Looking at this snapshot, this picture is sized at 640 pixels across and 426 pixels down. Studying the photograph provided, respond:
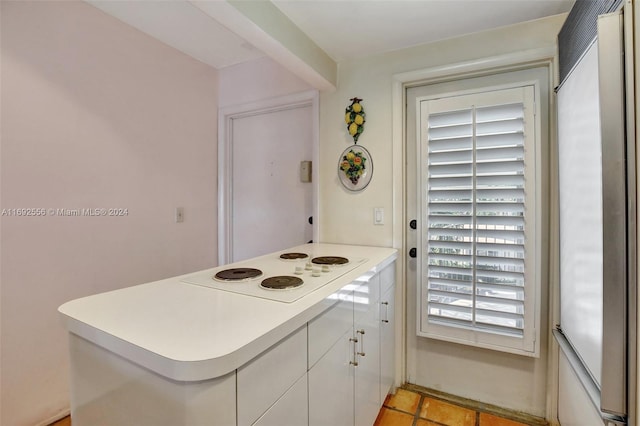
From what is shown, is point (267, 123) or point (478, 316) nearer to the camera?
point (478, 316)

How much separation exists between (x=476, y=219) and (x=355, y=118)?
3.20 feet

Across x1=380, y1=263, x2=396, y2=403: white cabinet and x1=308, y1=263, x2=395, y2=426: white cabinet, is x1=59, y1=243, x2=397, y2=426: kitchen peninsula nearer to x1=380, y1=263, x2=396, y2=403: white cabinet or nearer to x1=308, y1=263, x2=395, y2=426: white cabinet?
x1=308, y1=263, x2=395, y2=426: white cabinet

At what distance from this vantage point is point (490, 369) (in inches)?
71.2

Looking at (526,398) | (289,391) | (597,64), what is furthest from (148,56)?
(526,398)

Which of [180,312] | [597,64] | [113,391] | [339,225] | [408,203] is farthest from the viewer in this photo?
[339,225]

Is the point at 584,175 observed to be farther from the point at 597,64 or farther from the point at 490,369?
the point at 490,369

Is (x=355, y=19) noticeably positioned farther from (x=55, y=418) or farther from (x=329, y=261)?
(x=55, y=418)

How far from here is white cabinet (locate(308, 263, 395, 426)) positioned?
0.97m

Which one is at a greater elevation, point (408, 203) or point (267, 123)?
point (267, 123)

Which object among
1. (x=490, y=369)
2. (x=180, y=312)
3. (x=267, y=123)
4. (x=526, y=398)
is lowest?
(x=526, y=398)

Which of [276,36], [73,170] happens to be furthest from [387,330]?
[73,170]

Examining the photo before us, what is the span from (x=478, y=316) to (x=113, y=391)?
1.70m

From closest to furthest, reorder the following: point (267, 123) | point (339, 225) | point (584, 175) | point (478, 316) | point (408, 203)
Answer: point (584, 175) < point (478, 316) < point (408, 203) < point (339, 225) < point (267, 123)

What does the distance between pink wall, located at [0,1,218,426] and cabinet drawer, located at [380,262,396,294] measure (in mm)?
1561
